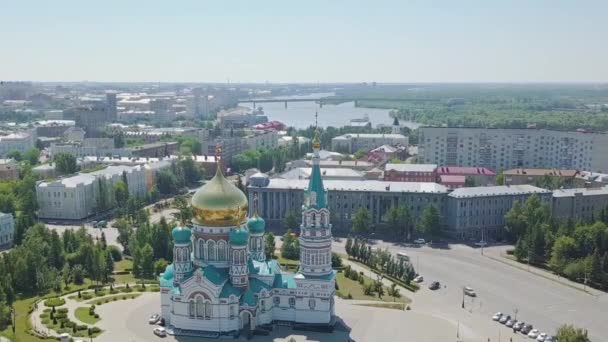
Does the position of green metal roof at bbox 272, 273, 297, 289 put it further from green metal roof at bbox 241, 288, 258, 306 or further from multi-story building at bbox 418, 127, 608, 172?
multi-story building at bbox 418, 127, 608, 172

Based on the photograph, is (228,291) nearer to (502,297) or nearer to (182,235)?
(182,235)

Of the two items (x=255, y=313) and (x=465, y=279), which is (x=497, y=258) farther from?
(x=255, y=313)

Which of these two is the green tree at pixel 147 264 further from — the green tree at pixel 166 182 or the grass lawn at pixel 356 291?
the green tree at pixel 166 182

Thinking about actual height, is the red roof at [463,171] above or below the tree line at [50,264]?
above

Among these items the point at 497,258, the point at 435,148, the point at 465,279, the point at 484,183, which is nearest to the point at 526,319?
the point at 465,279

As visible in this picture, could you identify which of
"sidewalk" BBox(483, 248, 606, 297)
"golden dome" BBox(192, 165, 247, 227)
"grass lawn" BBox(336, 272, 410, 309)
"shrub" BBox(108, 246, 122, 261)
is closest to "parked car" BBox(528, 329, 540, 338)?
"grass lawn" BBox(336, 272, 410, 309)

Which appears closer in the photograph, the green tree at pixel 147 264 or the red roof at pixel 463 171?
the green tree at pixel 147 264

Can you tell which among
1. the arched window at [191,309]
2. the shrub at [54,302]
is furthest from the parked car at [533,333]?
the shrub at [54,302]
